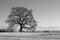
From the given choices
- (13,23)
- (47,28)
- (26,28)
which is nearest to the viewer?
(47,28)

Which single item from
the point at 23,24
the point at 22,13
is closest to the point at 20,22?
the point at 23,24

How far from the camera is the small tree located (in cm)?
1391

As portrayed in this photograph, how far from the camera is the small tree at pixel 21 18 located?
548 inches

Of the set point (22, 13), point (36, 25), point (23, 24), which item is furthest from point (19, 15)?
point (36, 25)

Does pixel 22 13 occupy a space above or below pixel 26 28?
above

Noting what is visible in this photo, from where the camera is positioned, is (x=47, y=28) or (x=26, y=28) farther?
(x=26, y=28)

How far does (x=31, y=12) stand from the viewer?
1460 centimetres

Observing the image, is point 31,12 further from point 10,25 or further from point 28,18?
point 10,25

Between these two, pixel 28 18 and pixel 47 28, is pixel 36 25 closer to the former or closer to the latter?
pixel 28 18

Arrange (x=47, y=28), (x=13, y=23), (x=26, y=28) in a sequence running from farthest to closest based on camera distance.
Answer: (x=13, y=23) → (x=26, y=28) → (x=47, y=28)

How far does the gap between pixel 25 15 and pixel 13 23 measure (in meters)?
1.87

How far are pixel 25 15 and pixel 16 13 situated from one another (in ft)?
4.09

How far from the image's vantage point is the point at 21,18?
1408 centimetres

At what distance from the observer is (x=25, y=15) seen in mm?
14422
